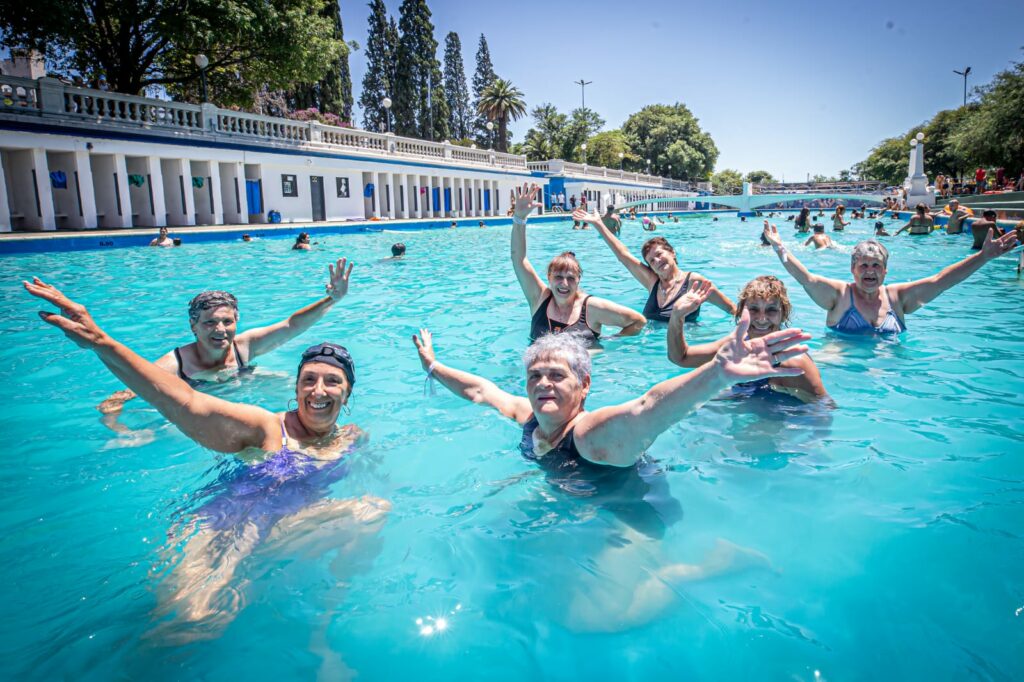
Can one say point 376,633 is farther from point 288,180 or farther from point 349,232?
point 288,180

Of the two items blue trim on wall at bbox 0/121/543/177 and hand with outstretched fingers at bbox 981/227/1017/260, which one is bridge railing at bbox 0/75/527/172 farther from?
hand with outstretched fingers at bbox 981/227/1017/260

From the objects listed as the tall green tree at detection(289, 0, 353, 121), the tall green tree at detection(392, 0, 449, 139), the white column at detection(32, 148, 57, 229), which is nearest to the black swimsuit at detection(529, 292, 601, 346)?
the white column at detection(32, 148, 57, 229)

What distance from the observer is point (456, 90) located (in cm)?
6288

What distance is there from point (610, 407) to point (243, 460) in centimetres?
192

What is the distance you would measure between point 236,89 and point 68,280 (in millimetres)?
18534

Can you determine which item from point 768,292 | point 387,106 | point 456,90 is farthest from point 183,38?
point 456,90

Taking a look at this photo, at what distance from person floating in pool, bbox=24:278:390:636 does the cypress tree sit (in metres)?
62.3

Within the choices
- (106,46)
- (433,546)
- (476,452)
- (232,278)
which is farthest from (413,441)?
(106,46)

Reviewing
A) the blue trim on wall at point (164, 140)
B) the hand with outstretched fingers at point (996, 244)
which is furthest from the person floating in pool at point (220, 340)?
the blue trim on wall at point (164, 140)

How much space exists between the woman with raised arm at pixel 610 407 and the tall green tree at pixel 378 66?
54445 millimetres

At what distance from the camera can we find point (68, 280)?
11.4 m

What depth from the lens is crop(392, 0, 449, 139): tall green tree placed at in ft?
164

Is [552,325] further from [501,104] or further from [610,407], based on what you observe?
[501,104]

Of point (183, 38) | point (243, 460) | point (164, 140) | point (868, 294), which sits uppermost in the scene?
point (183, 38)
